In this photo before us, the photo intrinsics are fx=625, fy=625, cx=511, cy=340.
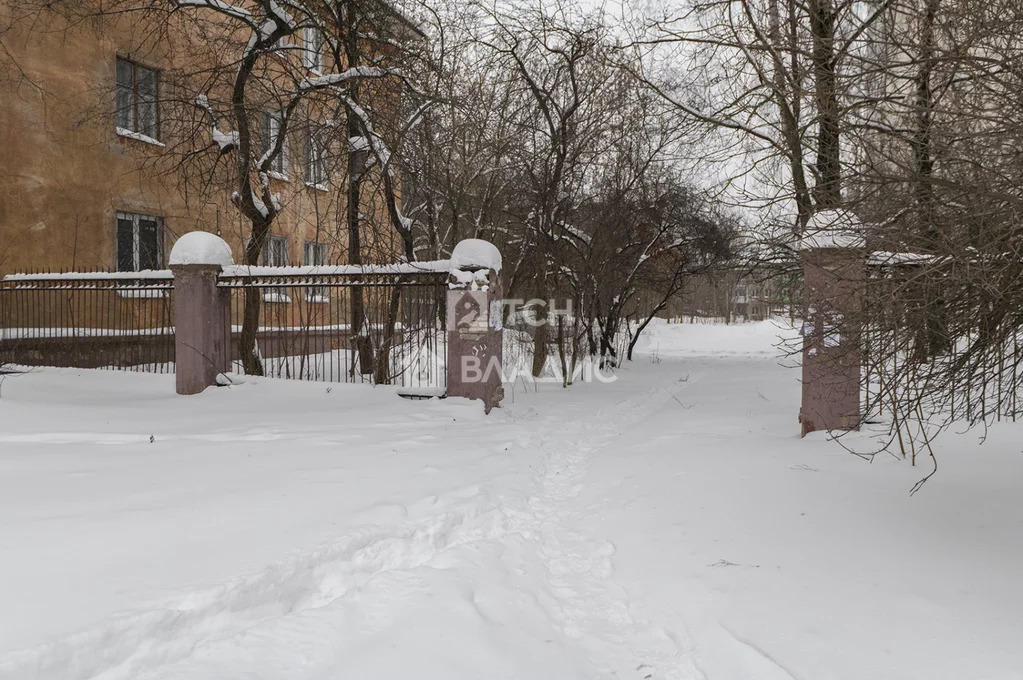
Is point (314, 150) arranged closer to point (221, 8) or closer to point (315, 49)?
point (315, 49)

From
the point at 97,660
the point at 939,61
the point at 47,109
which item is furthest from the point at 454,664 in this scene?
the point at 47,109

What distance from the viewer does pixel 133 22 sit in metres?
12.3

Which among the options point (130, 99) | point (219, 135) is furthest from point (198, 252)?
point (130, 99)

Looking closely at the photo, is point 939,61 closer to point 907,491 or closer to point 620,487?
point 907,491

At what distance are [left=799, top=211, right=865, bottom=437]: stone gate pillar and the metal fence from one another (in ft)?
14.6

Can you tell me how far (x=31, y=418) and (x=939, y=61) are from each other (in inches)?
330

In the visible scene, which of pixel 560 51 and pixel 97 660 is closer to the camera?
pixel 97 660

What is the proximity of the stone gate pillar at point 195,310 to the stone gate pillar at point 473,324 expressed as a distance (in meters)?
3.39

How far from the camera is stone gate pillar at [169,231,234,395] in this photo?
8484 mm

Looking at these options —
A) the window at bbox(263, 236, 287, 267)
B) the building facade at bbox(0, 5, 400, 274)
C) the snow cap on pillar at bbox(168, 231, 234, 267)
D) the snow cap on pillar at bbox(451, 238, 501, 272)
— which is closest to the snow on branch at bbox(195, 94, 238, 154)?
the building facade at bbox(0, 5, 400, 274)

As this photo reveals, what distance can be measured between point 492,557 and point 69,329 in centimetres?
1067

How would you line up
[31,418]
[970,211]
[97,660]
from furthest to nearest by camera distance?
1. [31,418]
2. [970,211]
3. [97,660]

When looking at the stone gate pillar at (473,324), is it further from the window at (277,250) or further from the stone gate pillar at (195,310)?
the window at (277,250)

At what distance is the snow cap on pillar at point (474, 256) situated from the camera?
793cm
